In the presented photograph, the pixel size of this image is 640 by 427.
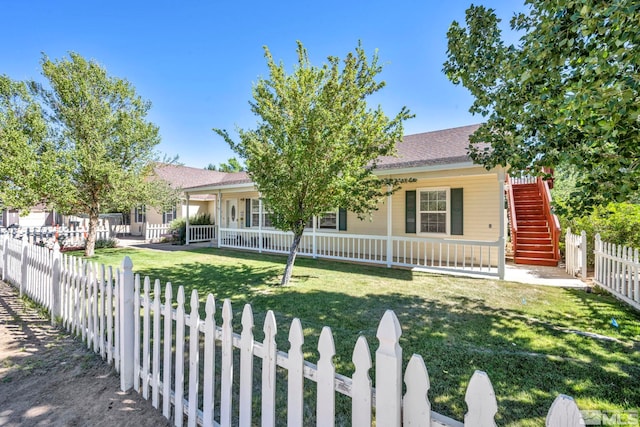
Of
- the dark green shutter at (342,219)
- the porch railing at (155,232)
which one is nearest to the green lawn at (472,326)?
the dark green shutter at (342,219)

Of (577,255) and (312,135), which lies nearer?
(312,135)

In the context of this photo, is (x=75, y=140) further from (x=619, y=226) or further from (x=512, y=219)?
(x=619, y=226)

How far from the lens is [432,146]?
11.4 m

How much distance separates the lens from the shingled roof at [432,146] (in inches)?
388

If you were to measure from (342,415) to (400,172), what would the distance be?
23.6 feet

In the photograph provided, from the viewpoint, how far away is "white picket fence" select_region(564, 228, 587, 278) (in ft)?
22.5

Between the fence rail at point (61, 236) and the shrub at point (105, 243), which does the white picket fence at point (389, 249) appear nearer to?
the shrub at point (105, 243)

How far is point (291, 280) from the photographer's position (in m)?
6.94

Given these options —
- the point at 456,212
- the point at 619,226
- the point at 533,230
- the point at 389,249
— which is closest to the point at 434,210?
the point at 456,212

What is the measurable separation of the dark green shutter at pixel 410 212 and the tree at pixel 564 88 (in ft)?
20.4

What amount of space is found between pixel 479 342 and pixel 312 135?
415 centimetres

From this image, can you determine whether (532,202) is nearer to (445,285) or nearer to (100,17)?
(445,285)

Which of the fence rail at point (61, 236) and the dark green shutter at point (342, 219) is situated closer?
the dark green shutter at point (342, 219)

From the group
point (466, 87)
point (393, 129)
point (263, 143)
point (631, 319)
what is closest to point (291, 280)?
point (263, 143)
